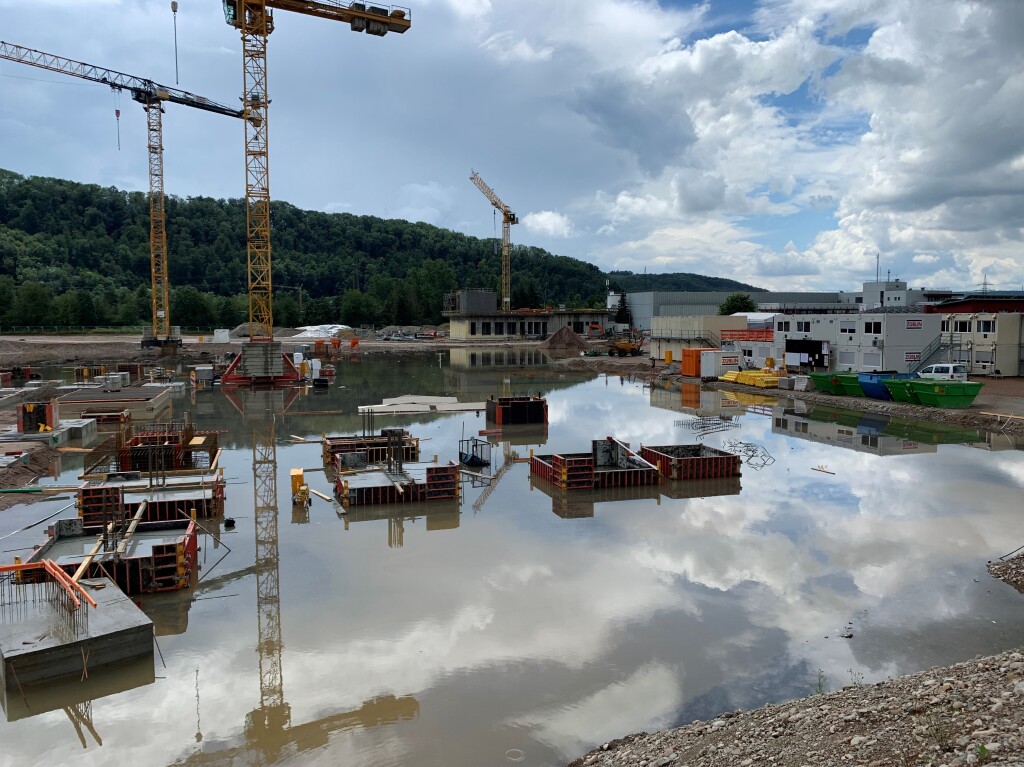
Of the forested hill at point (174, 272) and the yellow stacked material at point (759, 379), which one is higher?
the forested hill at point (174, 272)

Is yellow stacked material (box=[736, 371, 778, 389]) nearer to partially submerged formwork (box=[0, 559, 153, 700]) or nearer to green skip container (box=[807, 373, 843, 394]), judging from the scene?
green skip container (box=[807, 373, 843, 394])

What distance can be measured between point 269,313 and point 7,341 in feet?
165

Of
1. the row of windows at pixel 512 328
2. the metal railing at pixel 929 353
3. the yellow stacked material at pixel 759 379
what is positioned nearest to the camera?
the metal railing at pixel 929 353

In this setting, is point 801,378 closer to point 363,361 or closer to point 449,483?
point 449,483

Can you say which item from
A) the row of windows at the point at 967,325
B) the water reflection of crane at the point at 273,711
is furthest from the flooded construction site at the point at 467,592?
the row of windows at the point at 967,325

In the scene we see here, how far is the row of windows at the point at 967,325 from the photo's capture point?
169ft

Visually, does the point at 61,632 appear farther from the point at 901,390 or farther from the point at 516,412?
the point at 901,390

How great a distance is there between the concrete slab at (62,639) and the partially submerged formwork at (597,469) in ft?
44.4

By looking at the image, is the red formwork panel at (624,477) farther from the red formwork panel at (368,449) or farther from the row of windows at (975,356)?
the row of windows at (975,356)

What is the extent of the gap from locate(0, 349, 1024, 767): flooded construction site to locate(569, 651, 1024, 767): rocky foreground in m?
1.37

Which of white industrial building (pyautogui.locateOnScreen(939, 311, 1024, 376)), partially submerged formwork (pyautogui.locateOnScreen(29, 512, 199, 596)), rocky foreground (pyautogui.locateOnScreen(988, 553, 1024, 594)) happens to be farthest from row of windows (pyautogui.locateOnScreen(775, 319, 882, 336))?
partially submerged formwork (pyautogui.locateOnScreen(29, 512, 199, 596))

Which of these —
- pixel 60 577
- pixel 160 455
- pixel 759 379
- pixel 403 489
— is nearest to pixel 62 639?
pixel 60 577

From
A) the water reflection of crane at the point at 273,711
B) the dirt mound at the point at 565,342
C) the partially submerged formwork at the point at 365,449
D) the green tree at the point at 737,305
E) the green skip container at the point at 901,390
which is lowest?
the water reflection of crane at the point at 273,711

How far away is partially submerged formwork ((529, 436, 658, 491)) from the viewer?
77.8 feet
